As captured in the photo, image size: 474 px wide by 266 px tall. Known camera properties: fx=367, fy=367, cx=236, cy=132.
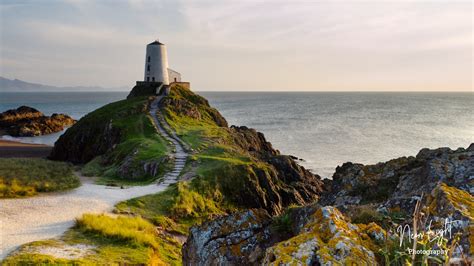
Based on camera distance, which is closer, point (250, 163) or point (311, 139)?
point (250, 163)

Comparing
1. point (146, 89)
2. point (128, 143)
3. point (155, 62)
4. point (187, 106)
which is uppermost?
point (155, 62)

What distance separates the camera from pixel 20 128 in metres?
80.2

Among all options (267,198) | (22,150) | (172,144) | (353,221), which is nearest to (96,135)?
(172,144)

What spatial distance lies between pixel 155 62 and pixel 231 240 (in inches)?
2433

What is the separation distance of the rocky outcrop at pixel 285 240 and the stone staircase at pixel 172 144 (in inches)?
706

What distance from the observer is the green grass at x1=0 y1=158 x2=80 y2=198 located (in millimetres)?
23273

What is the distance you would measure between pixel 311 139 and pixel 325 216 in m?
70.8

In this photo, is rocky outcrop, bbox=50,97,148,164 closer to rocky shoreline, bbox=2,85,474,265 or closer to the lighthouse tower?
rocky shoreline, bbox=2,85,474,265

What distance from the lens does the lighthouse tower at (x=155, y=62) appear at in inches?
2657

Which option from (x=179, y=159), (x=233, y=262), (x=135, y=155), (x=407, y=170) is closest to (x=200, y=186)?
(x=179, y=159)

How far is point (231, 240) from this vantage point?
978cm

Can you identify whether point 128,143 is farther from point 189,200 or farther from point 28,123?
point 28,123

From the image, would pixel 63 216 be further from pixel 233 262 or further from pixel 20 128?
pixel 20 128

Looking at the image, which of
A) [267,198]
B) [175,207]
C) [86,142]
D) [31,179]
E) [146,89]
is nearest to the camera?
[175,207]
